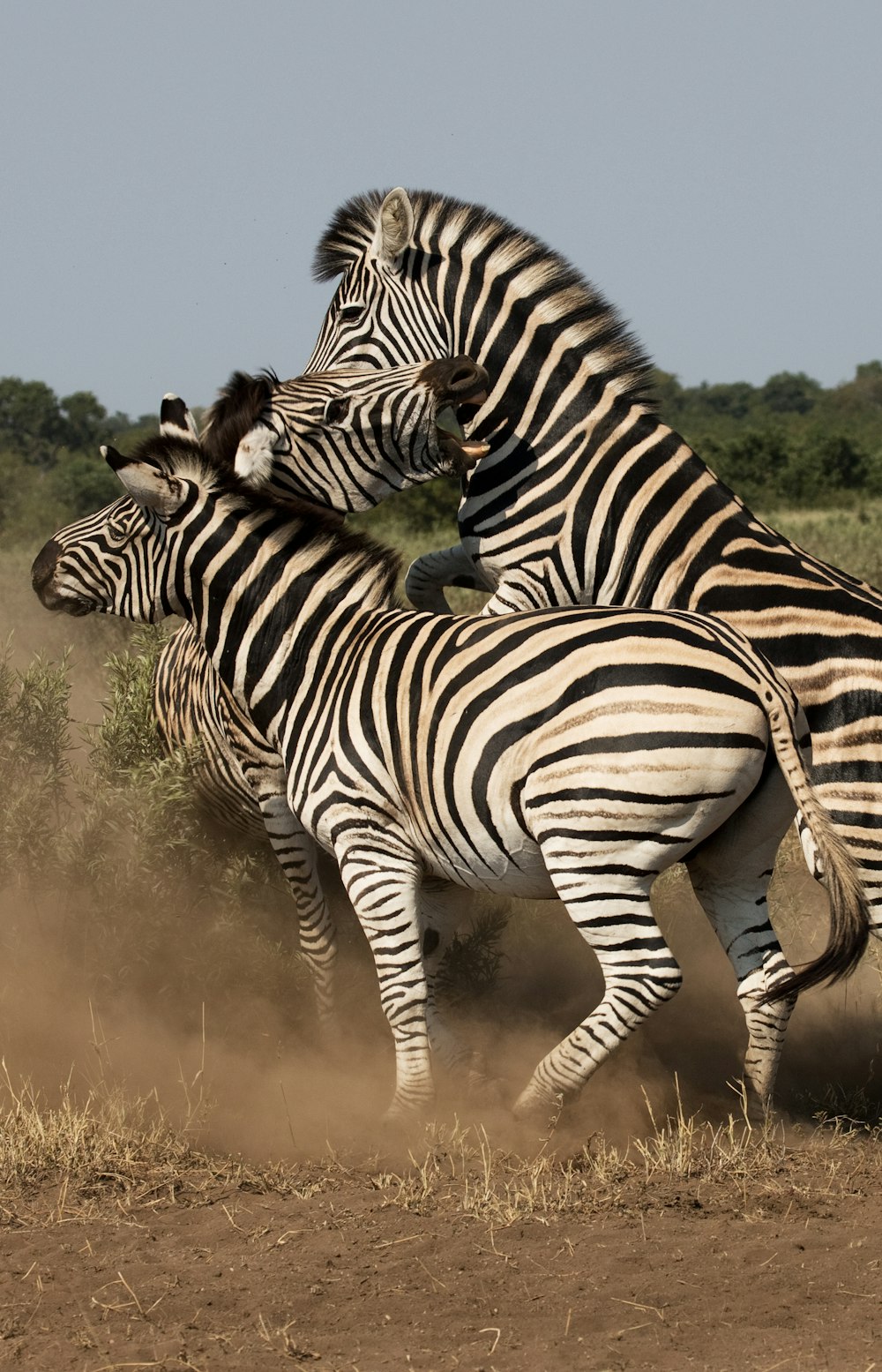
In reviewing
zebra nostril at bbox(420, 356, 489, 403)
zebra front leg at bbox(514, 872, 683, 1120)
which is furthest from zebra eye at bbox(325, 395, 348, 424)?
zebra front leg at bbox(514, 872, 683, 1120)

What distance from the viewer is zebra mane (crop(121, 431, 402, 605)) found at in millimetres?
5828

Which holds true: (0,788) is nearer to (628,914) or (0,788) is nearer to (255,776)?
(255,776)

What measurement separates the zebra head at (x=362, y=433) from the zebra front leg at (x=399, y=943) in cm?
168

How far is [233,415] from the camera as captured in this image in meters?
6.23

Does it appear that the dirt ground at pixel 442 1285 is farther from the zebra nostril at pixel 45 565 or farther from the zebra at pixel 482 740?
the zebra nostril at pixel 45 565

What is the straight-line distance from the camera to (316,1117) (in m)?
5.82

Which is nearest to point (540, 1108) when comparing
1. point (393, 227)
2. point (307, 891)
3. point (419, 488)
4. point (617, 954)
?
point (617, 954)

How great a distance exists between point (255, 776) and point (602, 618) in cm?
203

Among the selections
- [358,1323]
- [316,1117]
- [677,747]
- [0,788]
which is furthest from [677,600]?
[0,788]

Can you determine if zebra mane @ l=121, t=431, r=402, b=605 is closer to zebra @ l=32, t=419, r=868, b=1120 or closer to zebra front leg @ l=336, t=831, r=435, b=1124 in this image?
zebra @ l=32, t=419, r=868, b=1120

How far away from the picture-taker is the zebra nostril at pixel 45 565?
20.5 ft

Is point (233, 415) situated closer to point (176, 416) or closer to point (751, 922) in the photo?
point (176, 416)

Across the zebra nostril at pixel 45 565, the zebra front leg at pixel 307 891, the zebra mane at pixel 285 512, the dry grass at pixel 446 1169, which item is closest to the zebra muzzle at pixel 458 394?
the zebra mane at pixel 285 512

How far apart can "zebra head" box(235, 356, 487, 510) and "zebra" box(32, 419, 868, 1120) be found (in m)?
0.49
